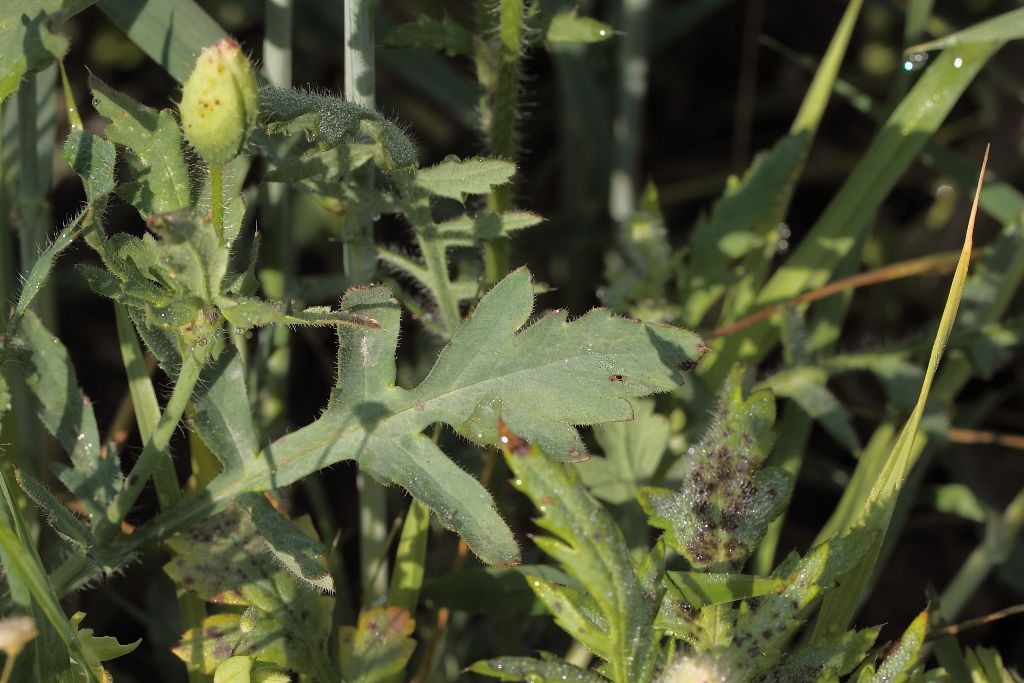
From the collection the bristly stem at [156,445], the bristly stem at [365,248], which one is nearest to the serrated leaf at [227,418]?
the bristly stem at [156,445]

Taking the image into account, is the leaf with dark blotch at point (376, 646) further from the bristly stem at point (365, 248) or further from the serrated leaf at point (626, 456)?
the serrated leaf at point (626, 456)

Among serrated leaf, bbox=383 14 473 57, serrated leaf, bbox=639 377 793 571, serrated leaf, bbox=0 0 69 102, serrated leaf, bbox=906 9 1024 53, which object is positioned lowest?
serrated leaf, bbox=639 377 793 571

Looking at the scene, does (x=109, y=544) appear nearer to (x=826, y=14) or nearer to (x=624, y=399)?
(x=624, y=399)

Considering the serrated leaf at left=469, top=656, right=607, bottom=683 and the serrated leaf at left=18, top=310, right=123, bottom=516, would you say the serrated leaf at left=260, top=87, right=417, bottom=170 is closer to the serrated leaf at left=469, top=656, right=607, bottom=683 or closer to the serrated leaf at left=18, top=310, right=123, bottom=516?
the serrated leaf at left=18, top=310, right=123, bottom=516

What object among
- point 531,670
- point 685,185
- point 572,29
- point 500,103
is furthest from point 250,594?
point 685,185

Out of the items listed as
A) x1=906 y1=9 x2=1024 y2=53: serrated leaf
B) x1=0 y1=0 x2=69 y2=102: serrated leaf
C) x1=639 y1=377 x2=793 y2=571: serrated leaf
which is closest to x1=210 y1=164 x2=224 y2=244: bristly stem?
x1=0 y1=0 x2=69 y2=102: serrated leaf
